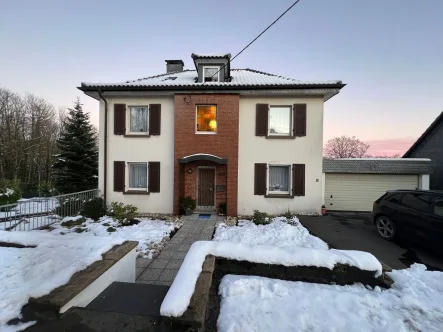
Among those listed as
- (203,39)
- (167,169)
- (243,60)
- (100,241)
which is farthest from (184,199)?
(203,39)

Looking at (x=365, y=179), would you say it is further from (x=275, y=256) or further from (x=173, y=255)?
(x=173, y=255)

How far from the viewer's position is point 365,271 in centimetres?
282

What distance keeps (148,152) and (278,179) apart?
247 inches

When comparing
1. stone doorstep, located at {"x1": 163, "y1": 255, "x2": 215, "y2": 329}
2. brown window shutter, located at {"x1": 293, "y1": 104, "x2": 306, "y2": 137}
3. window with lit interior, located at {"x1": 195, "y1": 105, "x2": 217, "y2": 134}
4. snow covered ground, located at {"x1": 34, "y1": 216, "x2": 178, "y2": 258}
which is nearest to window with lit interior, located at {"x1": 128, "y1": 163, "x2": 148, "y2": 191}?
snow covered ground, located at {"x1": 34, "y1": 216, "x2": 178, "y2": 258}

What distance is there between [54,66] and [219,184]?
12.6m

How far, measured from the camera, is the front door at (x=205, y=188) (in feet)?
29.8

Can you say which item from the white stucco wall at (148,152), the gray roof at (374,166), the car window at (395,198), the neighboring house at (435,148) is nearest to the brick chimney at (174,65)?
the white stucco wall at (148,152)

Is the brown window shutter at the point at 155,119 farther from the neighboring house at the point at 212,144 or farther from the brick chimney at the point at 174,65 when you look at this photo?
the brick chimney at the point at 174,65

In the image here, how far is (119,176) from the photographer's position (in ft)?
29.1

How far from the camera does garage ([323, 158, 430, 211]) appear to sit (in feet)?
30.0

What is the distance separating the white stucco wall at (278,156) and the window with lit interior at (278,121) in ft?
1.04

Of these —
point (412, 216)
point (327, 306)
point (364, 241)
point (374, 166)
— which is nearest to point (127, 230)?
point (327, 306)

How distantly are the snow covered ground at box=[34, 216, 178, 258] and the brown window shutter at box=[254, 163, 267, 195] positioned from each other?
3947mm

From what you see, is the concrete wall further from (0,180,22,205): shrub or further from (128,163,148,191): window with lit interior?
(0,180,22,205): shrub
